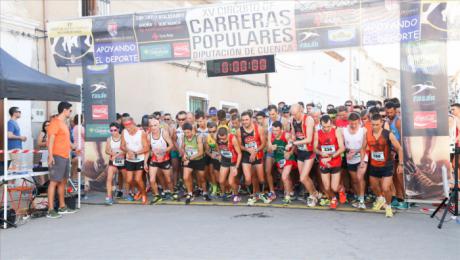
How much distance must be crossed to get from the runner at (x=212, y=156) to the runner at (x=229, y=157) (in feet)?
0.86

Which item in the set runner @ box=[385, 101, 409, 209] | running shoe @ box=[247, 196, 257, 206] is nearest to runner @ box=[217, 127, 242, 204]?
running shoe @ box=[247, 196, 257, 206]

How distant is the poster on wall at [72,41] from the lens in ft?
33.8

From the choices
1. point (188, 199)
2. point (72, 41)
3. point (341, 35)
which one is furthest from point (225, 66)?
point (188, 199)

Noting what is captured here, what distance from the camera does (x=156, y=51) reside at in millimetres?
Result: 9875

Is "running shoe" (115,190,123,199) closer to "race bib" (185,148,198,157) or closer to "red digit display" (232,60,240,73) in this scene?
"race bib" (185,148,198,157)

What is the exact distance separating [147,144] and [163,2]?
9760mm

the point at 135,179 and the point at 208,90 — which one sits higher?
the point at 208,90

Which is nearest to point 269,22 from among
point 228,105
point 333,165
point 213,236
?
point 333,165

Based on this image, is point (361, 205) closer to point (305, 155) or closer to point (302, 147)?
point (305, 155)

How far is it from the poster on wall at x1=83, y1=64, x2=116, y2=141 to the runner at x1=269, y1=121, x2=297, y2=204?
3997mm

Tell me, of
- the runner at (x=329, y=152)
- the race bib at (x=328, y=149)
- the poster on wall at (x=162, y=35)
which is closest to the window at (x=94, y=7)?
the poster on wall at (x=162, y=35)

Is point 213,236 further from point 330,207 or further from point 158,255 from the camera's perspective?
point 330,207

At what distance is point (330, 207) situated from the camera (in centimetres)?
822

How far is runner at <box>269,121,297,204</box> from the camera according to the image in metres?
8.61
